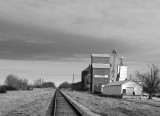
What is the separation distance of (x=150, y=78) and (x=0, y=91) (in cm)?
4477

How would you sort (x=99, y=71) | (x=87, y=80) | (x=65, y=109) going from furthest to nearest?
(x=87, y=80)
(x=99, y=71)
(x=65, y=109)

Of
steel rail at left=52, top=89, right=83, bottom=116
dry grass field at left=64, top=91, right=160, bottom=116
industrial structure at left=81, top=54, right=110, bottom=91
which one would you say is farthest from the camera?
industrial structure at left=81, top=54, right=110, bottom=91

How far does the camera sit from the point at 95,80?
10200cm

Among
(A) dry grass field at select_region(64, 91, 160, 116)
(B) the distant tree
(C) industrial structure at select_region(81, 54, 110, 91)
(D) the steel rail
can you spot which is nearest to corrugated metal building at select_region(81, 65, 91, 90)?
(C) industrial structure at select_region(81, 54, 110, 91)

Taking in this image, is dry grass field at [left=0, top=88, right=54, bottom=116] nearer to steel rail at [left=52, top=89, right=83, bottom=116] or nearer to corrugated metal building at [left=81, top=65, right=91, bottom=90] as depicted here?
steel rail at [left=52, top=89, right=83, bottom=116]

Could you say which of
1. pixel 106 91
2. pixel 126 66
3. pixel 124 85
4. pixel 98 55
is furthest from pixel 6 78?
pixel 124 85

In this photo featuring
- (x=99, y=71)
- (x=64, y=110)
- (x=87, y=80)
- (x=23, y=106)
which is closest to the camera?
(x=64, y=110)

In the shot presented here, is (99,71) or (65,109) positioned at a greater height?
(99,71)

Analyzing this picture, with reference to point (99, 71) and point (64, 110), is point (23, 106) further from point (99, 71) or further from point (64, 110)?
point (99, 71)

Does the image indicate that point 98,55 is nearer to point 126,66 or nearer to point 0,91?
point 126,66

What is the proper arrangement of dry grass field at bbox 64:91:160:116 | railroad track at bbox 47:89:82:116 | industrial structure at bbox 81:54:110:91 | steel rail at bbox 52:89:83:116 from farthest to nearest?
industrial structure at bbox 81:54:110:91, dry grass field at bbox 64:91:160:116, steel rail at bbox 52:89:83:116, railroad track at bbox 47:89:82:116

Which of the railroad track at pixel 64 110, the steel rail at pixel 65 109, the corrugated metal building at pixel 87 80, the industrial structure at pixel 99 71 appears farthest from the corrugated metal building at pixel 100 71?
the railroad track at pixel 64 110

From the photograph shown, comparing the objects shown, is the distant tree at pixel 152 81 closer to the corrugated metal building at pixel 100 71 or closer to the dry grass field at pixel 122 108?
the dry grass field at pixel 122 108

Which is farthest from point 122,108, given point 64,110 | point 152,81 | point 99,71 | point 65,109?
point 99,71
